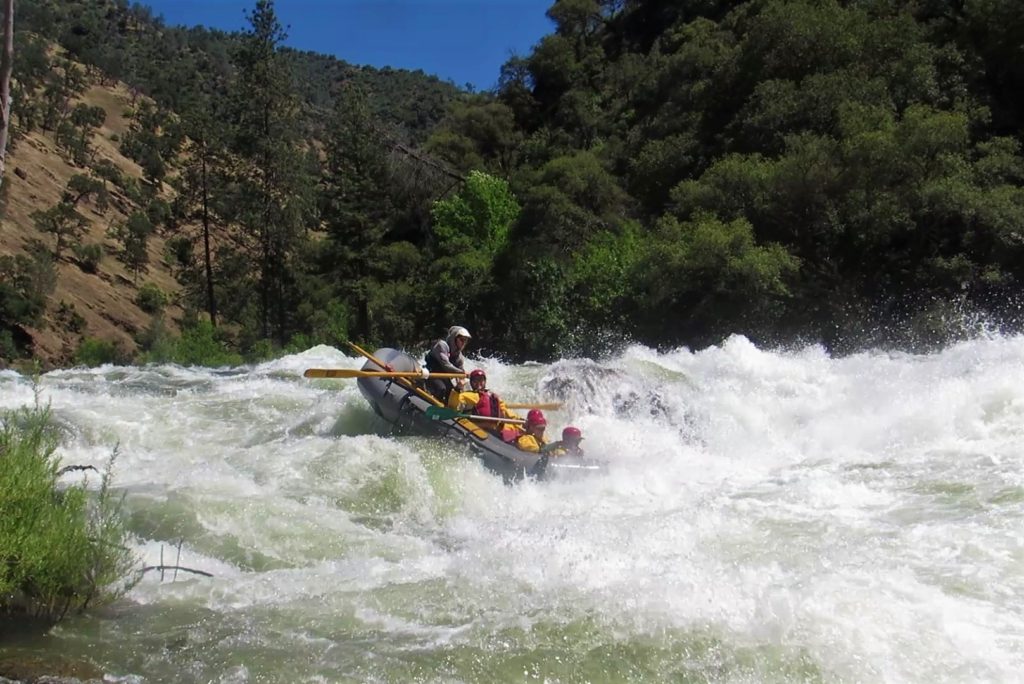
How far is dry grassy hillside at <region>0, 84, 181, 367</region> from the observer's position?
34.0 m

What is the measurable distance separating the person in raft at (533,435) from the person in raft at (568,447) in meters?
0.17

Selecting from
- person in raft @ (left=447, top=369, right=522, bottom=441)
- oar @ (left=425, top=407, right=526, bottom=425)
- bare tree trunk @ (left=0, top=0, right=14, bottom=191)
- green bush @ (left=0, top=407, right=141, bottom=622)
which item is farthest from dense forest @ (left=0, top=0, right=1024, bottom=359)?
green bush @ (left=0, top=407, right=141, bottom=622)

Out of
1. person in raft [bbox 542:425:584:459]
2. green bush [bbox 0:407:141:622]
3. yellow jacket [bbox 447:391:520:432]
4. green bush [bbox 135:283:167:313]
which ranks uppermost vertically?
green bush [bbox 135:283:167:313]

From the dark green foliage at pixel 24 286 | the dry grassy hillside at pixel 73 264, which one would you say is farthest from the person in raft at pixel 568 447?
the dark green foliage at pixel 24 286

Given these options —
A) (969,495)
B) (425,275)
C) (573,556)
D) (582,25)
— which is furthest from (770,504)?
(582,25)

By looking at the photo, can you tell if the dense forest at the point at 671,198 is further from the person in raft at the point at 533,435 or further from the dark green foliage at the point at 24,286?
the person in raft at the point at 533,435

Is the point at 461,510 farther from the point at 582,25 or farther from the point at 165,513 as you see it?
the point at 582,25

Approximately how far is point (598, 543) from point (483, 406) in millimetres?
3888

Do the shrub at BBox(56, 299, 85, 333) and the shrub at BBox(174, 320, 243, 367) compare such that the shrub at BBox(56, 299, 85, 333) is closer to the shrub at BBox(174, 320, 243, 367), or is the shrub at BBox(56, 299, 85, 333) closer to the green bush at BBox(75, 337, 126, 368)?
the green bush at BBox(75, 337, 126, 368)

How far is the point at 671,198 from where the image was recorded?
2330cm

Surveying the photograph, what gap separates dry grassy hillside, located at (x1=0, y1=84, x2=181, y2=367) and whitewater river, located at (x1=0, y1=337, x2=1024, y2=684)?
24180 millimetres

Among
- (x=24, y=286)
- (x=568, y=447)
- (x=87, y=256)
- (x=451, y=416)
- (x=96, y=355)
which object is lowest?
(x=568, y=447)

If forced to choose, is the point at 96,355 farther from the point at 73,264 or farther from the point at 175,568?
the point at 175,568

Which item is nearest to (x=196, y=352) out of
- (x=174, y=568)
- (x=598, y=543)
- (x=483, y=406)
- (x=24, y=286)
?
(x=24, y=286)
